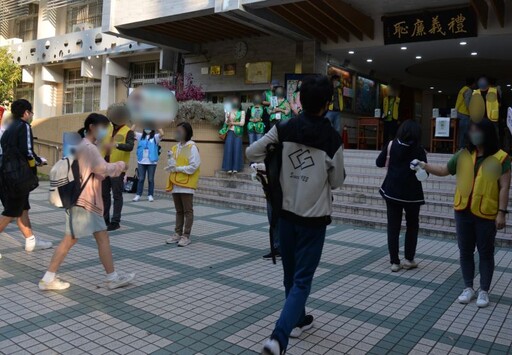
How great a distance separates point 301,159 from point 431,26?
10141mm

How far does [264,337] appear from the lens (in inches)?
142

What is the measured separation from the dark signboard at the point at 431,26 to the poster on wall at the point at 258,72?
415 centimetres

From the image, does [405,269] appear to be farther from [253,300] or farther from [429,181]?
[429,181]

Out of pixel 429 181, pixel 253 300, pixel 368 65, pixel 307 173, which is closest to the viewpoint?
pixel 307 173

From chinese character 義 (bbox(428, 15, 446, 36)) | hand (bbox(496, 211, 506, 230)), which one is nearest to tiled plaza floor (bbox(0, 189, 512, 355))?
hand (bbox(496, 211, 506, 230))

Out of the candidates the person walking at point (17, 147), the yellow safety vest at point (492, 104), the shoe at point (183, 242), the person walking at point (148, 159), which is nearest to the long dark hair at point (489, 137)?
the shoe at point (183, 242)

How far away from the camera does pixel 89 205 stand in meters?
4.40

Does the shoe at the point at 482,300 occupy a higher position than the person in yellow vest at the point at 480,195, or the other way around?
the person in yellow vest at the point at 480,195

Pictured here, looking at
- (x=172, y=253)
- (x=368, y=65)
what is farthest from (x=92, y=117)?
(x=368, y=65)

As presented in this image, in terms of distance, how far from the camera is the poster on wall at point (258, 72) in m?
15.3

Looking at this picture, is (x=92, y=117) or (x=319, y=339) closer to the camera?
(x=319, y=339)

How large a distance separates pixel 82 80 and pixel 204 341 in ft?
72.8

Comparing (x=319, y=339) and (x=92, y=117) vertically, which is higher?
(x=92, y=117)

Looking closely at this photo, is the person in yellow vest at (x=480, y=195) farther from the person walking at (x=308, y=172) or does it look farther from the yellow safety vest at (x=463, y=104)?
the yellow safety vest at (x=463, y=104)
